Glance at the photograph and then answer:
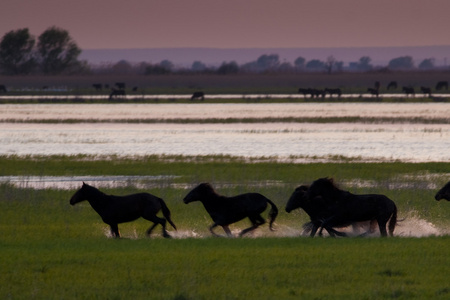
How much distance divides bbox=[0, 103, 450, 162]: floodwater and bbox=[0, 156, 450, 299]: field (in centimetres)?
1135

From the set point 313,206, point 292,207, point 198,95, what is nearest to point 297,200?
point 292,207

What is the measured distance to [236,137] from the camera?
1677 inches

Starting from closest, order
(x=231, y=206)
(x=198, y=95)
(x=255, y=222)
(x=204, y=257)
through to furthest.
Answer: (x=204, y=257) < (x=231, y=206) < (x=255, y=222) < (x=198, y=95)


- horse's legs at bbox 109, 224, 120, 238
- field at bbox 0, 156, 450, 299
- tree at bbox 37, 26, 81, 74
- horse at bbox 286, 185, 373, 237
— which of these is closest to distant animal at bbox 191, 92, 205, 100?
field at bbox 0, 156, 450, 299

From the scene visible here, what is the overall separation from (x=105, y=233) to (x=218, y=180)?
864cm

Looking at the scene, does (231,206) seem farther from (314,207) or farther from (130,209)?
(130,209)

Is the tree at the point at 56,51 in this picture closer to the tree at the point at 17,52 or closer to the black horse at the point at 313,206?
the tree at the point at 17,52

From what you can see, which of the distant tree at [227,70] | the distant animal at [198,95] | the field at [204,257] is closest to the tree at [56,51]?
the distant tree at [227,70]

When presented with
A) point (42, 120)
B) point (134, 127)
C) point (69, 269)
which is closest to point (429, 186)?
point (69, 269)

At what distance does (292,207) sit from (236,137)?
26505mm

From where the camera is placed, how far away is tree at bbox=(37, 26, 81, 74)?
170 m

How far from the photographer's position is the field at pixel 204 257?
37.3ft

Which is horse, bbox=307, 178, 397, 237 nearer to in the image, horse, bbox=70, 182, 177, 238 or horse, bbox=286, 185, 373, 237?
horse, bbox=286, 185, 373, 237

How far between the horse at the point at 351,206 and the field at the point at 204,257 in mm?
551
